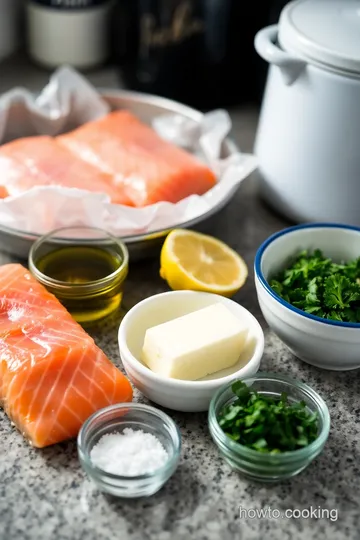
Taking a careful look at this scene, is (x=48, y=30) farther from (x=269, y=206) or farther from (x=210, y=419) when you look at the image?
(x=210, y=419)

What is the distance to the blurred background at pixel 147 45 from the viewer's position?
150 cm

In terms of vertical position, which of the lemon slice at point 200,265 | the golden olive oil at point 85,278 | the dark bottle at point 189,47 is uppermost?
the dark bottle at point 189,47

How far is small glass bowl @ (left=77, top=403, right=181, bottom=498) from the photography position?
87cm

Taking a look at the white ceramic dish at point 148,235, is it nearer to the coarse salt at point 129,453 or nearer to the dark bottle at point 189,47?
the dark bottle at point 189,47

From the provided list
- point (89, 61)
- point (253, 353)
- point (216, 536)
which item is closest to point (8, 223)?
point (253, 353)

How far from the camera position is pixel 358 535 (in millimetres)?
880

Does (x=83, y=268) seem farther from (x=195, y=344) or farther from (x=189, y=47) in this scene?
(x=189, y=47)

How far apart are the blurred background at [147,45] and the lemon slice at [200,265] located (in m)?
0.49

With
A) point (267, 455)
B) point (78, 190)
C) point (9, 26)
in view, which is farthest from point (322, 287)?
point (9, 26)

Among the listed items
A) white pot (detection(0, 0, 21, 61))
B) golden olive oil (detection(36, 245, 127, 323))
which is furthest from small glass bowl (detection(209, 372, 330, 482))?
white pot (detection(0, 0, 21, 61))

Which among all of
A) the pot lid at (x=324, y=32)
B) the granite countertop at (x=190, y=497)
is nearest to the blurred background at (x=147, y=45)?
the pot lid at (x=324, y=32)

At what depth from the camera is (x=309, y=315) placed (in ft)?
3.34

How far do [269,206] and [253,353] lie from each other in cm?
45

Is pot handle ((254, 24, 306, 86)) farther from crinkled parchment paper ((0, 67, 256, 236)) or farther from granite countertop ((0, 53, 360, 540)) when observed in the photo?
granite countertop ((0, 53, 360, 540))
